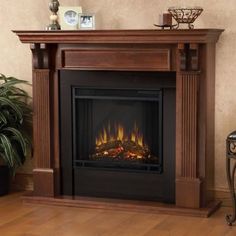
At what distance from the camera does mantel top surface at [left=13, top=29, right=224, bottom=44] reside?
14.0 ft

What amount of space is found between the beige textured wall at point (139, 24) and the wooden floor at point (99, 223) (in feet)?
1.88

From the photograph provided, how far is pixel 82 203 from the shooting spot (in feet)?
15.4

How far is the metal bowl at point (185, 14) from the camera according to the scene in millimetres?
4398

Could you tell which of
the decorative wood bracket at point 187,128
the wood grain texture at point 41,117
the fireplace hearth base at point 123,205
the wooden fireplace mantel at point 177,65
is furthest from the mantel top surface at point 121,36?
the fireplace hearth base at point 123,205

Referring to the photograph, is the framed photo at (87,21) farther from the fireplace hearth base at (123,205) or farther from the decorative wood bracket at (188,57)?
the fireplace hearth base at (123,205)

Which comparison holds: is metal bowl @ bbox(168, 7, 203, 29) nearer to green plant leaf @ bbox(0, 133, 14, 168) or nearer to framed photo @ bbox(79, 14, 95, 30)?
framed photo @ bbox(79, 14, 95, 30)

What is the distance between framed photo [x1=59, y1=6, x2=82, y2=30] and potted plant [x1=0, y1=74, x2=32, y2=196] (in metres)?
0.59

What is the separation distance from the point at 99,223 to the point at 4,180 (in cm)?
112

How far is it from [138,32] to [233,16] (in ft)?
2.24

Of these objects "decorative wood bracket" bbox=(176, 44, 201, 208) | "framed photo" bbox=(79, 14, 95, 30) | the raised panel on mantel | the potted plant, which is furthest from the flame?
"framed photo" bbox=(79, 14, 95, 30)

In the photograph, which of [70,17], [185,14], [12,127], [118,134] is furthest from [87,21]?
[12,127]

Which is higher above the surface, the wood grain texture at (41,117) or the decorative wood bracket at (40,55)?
the decorative wood bracket at (40,55)

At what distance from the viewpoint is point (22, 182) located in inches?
208

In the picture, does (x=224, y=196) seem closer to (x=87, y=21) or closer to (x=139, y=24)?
(x=139, y=24)
